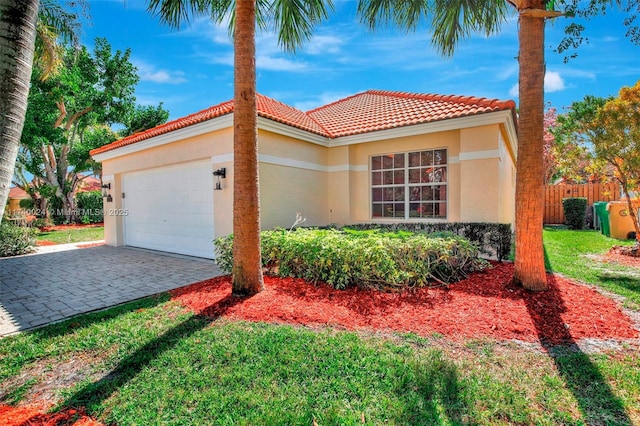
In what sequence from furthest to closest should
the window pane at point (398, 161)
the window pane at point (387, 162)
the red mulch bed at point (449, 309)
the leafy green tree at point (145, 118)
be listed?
the leafy green tree at point (145, 118) < the window pane at point (387, 162) < the window pane at point (398, 161) < the red mulch bed at point (449, 309)

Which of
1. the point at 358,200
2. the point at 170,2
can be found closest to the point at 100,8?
the point at 170,2

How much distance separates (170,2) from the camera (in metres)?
6.09

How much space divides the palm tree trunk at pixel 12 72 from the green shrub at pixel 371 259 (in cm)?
439

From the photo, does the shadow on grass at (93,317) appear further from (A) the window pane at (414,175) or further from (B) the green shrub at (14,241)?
(B) the green shrub at (14,241)

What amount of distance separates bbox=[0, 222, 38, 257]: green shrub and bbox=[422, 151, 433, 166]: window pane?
47.9ft

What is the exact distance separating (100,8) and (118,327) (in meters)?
8.35

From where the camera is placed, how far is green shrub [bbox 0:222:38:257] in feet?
36.1

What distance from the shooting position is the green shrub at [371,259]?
549 cm

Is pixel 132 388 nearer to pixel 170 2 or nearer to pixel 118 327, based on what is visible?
pixel 118 327

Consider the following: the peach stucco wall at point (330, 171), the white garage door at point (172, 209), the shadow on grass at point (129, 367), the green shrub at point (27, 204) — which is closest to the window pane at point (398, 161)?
the peach stucco wall at point (330, 171)

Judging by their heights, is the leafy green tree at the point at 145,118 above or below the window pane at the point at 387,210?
above

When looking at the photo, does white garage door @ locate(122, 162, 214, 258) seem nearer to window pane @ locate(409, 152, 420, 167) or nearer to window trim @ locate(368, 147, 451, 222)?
window trim @ locate(368, 147, 451, 222)

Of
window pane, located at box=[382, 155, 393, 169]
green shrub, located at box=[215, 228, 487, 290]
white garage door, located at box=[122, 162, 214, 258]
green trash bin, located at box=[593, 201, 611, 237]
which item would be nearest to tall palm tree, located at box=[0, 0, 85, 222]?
green shrub, located at box=[215, 228, 487, 290]

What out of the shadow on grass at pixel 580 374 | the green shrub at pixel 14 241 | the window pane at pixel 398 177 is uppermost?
the window pane at pixel 398 177
